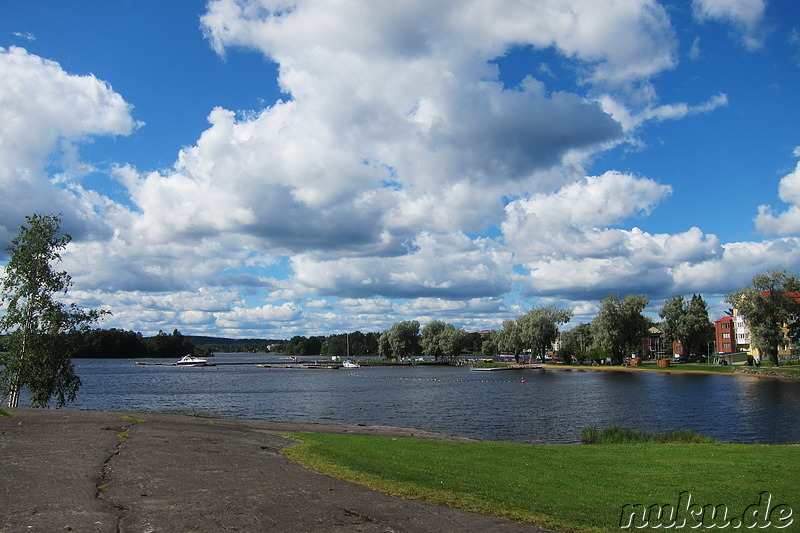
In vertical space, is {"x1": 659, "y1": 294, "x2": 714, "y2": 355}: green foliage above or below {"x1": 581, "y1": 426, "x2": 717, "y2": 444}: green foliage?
above

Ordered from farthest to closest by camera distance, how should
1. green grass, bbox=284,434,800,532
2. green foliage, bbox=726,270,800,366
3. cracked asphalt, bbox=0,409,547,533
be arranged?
green foliage, bbox=726,270,800,366 → green grass, bbox=284,434,800,532 → cracked asphalt, bbox=0,409,547,533

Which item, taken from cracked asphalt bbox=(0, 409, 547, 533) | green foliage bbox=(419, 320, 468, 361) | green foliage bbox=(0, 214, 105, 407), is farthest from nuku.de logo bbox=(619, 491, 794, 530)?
green foliage bbox=(419, 320, 468, 361)

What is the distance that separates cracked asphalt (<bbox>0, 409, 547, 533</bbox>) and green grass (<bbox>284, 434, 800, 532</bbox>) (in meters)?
1.00

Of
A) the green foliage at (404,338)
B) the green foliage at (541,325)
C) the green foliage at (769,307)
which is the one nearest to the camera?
the green foliage at (769,307)

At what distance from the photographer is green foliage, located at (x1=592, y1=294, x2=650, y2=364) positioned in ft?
426

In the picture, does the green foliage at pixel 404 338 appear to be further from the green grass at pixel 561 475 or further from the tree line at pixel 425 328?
the green grass at pixel 561 475

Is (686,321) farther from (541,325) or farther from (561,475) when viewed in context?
(561,475)

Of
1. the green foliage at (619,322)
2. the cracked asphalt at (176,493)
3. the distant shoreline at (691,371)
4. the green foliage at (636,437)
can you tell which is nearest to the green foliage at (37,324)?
the cracked asphalt at (176,493)

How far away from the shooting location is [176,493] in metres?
12.0

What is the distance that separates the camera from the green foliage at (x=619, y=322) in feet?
426

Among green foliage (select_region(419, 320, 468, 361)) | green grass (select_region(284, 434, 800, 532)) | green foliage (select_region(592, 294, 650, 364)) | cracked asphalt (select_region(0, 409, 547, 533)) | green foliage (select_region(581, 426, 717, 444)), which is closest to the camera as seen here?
cracked asphalt (select_region(0, 409, 547, 533))

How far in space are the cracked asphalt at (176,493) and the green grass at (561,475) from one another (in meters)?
1.00

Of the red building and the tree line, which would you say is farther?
the red building

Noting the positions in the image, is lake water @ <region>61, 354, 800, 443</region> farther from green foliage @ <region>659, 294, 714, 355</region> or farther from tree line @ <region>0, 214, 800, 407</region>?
green foliage @ <region>659, 294, 714, 355</region>
